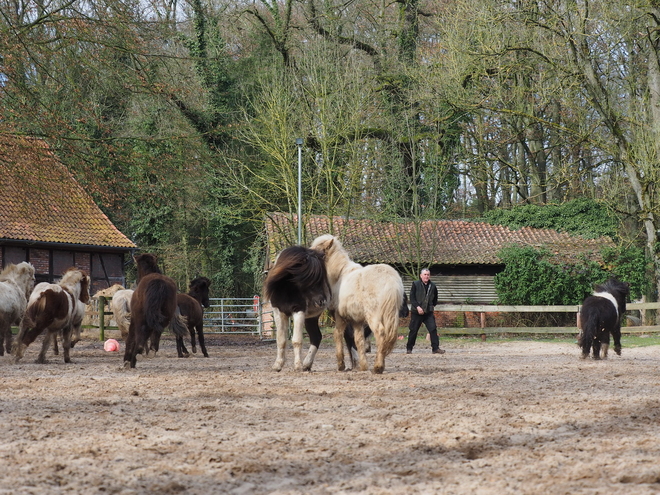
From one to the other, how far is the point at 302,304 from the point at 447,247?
2574 cm

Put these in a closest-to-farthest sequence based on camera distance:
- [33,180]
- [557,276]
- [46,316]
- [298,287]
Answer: [298,287], [46,316], [33,180], [557,276]

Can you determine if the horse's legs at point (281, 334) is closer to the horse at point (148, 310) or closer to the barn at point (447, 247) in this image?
the horse at point (148, 310)

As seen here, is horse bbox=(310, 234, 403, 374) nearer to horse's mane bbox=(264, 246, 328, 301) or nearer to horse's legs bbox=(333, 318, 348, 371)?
horse's legs bbox=(333, 318, 348, 371)

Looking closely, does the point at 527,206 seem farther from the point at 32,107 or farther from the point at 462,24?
the point at 32,107

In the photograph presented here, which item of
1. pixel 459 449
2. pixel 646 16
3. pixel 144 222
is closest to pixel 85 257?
pixel 144 222

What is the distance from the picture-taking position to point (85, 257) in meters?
34.3

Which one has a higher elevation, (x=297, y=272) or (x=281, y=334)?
(x=297, y=272)

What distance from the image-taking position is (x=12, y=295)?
1498 cm

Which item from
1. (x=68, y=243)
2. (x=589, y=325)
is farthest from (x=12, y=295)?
(x=68, y=243)

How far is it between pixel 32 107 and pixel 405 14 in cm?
2479

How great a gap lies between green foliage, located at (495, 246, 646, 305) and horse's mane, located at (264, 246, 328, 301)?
23.6 meters

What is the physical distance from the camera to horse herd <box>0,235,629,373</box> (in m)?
11.4

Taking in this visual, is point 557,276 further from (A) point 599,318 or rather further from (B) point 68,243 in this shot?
(A) point 599,318

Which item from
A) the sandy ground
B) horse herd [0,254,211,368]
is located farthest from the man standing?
the sandy ground
